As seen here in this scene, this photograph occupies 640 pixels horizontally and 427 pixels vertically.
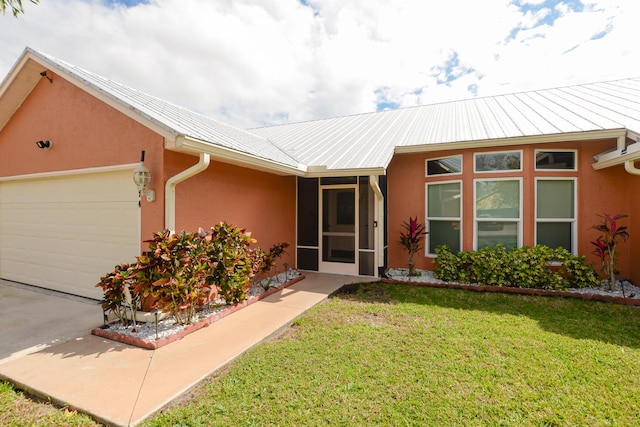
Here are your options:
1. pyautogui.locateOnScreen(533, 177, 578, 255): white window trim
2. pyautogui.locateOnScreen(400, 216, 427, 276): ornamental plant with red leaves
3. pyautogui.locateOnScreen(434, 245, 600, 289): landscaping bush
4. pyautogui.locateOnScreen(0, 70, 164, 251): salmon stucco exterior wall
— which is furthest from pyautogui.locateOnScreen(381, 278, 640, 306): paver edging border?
pyautogui.locateOnScreen(0, 70, 164, 251): salmon stucco exterior wall

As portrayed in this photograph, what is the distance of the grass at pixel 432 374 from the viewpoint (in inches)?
106

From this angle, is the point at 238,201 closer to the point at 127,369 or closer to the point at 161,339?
the point at 161,339

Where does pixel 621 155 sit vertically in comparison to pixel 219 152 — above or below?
above

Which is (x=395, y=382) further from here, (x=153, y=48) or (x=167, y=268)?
(x=153, y=48)

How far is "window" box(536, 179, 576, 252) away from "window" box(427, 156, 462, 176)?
190 cm

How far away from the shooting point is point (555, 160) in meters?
7.12

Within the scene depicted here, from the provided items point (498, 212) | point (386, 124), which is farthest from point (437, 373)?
point (386, 124)

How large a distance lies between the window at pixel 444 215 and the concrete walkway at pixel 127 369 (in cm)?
525

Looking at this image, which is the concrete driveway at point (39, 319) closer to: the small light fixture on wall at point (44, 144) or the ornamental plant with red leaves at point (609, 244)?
the small light fixture on wall at point (44, 144)

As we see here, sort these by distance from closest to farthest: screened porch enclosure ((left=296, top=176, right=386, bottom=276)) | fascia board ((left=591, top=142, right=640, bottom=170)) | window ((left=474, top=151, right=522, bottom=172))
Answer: fascia board ((left=591, top=142, right=640, bottom=170)) < window ((left=474, top=151, right=522, bottom=172)) < screened porch enclosure ((left=296, top=176, right=386, bottom=276))

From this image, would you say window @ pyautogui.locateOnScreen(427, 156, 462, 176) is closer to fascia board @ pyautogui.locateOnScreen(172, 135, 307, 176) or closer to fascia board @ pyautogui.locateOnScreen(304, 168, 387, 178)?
fascia board @ pyautogui.locateOnScreen(304, 168, 387, 178)

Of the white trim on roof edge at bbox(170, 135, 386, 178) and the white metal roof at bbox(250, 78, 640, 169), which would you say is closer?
the white trim on roof edge at bbox(170, 135, 386, 178)

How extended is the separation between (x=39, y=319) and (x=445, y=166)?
31.9 feet

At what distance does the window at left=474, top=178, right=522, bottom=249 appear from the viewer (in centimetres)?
728
